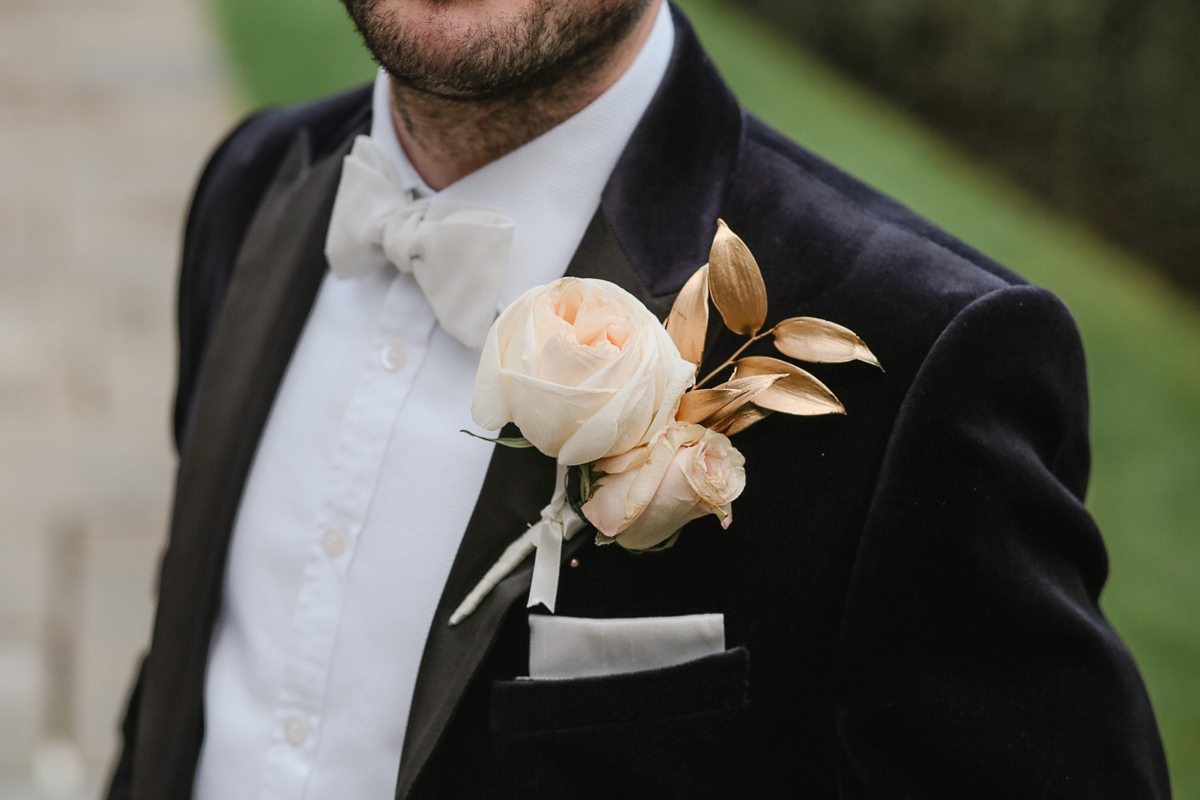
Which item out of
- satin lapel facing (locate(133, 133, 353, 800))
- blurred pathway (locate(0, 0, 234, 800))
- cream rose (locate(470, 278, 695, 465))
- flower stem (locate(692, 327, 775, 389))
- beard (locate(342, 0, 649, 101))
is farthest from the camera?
blurred pathway (locate(0, 0, 234, 800))

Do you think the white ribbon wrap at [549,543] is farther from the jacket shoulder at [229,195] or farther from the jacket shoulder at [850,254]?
the jacket shoulder at [229,195]

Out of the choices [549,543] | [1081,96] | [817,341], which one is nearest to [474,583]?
[549,543]

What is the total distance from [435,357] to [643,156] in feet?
1.17

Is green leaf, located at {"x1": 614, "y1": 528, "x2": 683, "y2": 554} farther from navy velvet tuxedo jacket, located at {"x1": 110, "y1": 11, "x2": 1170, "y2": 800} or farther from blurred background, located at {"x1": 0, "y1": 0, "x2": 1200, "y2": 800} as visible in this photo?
blurred background, located at {"x1": 0, "y1": 0, "x2": 1200, "y2": 800}

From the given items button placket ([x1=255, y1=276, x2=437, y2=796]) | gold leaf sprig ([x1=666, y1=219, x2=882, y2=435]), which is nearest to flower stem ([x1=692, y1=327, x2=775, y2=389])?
gold leaf sprig ([x1=666, y1=219, x2=882, y2=435])

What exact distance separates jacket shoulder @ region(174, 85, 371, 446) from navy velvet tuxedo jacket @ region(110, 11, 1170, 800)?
0.62m

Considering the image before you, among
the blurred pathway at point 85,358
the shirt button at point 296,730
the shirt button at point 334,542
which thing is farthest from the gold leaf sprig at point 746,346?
the blurred pathway at point 85,358

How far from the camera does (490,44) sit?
4.27ft

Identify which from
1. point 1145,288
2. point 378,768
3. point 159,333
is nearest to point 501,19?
point 378,768

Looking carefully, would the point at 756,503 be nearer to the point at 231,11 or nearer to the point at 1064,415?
the point at 1064,415

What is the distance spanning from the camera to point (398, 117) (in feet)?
5.24

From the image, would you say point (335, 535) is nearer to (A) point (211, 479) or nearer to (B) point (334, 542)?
(B) point (334, 542)

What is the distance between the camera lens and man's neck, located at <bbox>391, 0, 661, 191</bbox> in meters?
1.43

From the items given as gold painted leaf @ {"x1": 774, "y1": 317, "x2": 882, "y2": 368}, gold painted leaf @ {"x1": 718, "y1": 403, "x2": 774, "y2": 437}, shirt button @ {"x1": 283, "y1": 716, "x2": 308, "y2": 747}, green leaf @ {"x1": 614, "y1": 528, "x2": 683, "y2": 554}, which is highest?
gold painted leaf @ {"x1": 774, "y1": 317, "x2": 882, "y2": 368}
